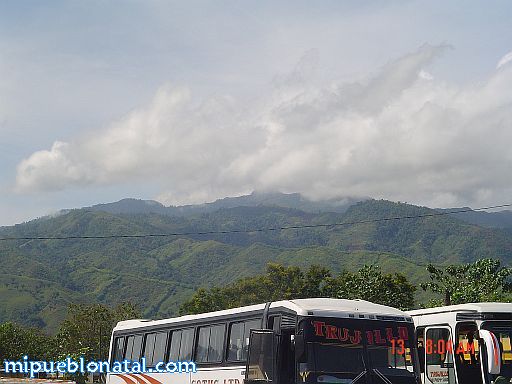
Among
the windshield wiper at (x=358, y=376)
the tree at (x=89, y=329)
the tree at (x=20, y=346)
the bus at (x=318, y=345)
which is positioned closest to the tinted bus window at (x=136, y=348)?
the bus at (x=318, y=345)

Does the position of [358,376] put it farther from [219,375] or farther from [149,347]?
[149,347]

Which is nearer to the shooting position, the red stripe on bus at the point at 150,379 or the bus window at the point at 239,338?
the bus window at the point at 239,338

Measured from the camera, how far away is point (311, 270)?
236ft

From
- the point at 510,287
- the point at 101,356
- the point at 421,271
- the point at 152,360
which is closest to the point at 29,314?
the point at 421,271

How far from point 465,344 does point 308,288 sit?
53.5m

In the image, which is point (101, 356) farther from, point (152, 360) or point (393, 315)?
point (393, 315)

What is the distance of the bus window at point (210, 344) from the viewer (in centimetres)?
1728

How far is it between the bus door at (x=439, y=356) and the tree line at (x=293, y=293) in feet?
44.4

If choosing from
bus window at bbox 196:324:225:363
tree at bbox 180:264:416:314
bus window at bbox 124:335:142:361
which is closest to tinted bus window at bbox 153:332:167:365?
bus window at bbox 124:335:142:361

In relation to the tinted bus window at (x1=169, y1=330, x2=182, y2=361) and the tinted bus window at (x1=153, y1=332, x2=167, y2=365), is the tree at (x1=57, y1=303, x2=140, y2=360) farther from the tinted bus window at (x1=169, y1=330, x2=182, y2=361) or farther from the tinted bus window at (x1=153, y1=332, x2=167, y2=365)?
the tinted bus window at (x1=169, y1=330, x2=182, y2=361)

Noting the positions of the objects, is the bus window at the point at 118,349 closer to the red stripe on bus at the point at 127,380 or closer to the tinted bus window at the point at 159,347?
the red stripe on bus at the point at 127,380

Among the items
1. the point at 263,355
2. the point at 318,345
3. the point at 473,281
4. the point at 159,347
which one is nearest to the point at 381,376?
the point at 318,345

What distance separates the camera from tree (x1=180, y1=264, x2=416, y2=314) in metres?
57.3

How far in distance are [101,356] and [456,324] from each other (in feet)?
200
